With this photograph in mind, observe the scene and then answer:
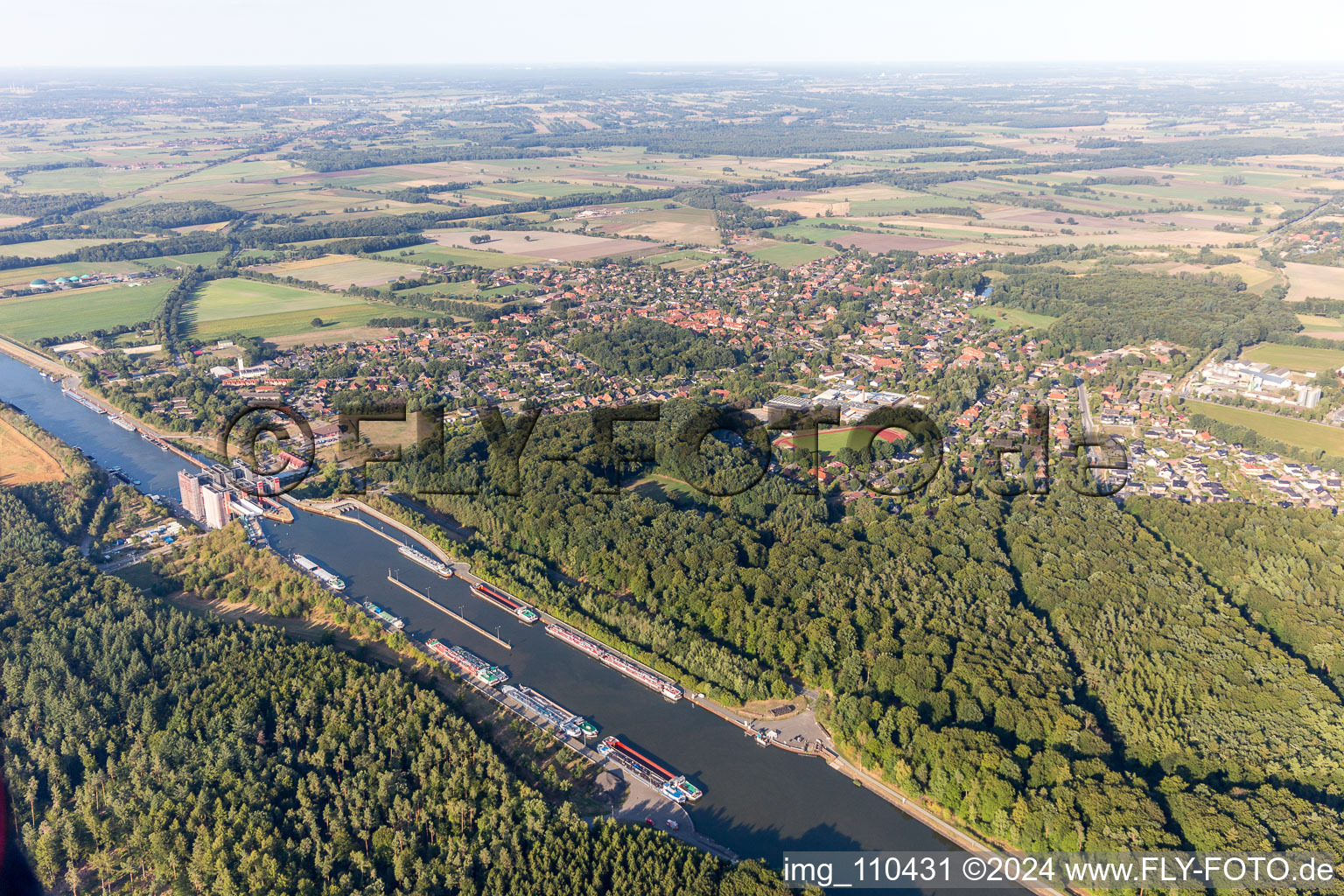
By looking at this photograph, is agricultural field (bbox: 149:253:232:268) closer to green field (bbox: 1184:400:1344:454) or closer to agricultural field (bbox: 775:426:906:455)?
agricultural field (bbox: 775:426:906:455)

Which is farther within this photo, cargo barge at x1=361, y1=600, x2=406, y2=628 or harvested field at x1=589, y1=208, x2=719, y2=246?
harvested field at x1=589, y1=208, x2=719, y2=246

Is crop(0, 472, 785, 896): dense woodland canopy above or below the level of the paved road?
below

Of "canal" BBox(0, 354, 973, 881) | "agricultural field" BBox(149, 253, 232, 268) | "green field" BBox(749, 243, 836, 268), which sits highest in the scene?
"green field" BBox(749, 243, 836, 268)

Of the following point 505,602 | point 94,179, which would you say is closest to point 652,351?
point 505,602

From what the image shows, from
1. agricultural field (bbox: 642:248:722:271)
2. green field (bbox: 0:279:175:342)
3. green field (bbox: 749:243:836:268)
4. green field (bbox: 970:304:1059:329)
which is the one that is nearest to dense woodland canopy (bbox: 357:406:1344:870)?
green field (bbox: 970:304:1059:329)

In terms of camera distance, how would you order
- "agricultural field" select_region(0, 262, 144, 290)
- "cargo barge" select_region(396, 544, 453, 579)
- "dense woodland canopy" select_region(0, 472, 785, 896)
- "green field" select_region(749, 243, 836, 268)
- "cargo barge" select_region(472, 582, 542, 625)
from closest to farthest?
"dense woodland canopy" select_region(0, 472, 785, 896) < "cargo barge" select_region(472, 582, 542, 625) < "cargo barge" select_region(396, 544, 453, 579) < "agricultural field" select_region(0, 262, 144, 290) < "green field" select_region(749, 243, 836, 268)

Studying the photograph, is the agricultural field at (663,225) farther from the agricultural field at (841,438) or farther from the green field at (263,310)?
the agricultural field at (841,438)

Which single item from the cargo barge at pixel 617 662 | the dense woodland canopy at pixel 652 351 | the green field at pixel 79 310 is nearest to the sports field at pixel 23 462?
the green field at pixel 79 310

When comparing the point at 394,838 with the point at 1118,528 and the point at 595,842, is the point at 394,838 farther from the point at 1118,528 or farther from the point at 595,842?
the point at 1118,528
